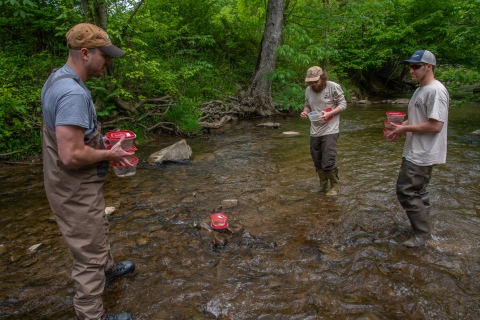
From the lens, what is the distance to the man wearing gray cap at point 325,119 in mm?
5164

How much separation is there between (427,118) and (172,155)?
226 inches

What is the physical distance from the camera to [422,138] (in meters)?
3.59

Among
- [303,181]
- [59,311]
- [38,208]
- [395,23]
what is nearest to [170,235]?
[59,311]

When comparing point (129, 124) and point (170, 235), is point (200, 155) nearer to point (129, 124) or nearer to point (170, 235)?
point (129, 124)

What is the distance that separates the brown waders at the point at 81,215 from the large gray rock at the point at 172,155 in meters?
5.10

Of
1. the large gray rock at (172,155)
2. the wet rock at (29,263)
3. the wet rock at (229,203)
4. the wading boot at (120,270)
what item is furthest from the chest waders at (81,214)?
the large gray rock at (172,155)

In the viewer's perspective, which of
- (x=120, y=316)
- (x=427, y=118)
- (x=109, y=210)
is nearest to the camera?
(x=120, y=316)

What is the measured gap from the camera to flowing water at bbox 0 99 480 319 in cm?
287

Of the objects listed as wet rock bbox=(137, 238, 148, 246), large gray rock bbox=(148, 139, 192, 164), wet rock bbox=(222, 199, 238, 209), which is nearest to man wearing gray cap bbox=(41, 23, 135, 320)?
wet rock bbox=(137, 238, 148, 246)

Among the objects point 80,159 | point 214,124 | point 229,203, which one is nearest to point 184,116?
point 214,124

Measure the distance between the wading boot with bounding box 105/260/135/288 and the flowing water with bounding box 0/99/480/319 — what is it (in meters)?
0.07

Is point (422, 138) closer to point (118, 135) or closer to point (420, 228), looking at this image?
point (420, 228)

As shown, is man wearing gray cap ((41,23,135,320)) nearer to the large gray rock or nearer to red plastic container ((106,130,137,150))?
red plastic container ((106,130,137,150))

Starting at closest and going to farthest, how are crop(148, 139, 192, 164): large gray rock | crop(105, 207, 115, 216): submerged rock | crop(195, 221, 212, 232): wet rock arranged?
crop(195, 221, 212, 232): wet rock → crop(105, 207, 115, 216): submerged rock → crop(148, 139, 192, 164): large gray rock
